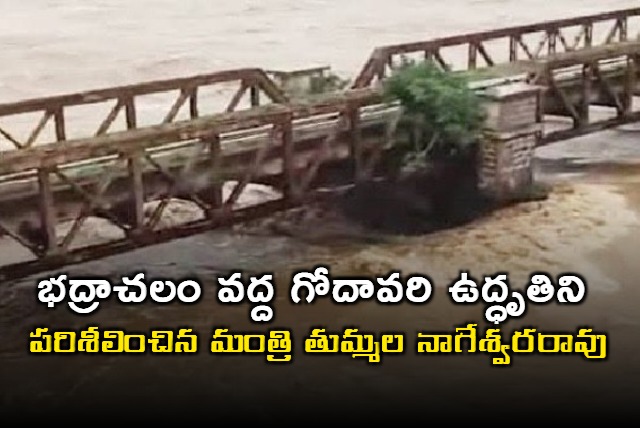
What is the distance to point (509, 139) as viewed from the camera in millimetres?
16141

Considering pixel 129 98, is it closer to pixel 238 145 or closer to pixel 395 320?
pixel 238 145

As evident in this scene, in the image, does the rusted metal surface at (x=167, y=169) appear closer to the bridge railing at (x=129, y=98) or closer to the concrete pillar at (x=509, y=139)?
the bridge railing at (x=129, y=98)

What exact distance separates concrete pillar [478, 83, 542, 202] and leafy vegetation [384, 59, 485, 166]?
0.19 m

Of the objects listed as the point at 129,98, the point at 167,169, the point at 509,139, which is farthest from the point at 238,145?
the point at 509,139

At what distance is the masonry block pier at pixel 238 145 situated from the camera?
12695mm

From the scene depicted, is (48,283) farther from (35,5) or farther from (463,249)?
(35,5)

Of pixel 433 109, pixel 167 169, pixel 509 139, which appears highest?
pixel 433 109

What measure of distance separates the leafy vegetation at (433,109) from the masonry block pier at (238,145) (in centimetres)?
20

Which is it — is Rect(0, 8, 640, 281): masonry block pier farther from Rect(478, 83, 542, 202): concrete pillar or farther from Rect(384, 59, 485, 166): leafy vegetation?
Rect(384, 59, 485, 166): leafy vegetation

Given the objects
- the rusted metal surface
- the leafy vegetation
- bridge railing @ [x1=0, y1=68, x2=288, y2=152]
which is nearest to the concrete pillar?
the leafy vegetation

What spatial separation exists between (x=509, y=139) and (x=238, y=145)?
371cm

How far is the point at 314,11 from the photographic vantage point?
130 ft

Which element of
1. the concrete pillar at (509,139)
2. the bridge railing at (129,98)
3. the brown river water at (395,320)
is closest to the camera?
the brown river water at (395,320)

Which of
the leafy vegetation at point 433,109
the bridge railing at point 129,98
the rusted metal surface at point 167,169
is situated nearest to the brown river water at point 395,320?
the rusted metal surface at point 167,169
